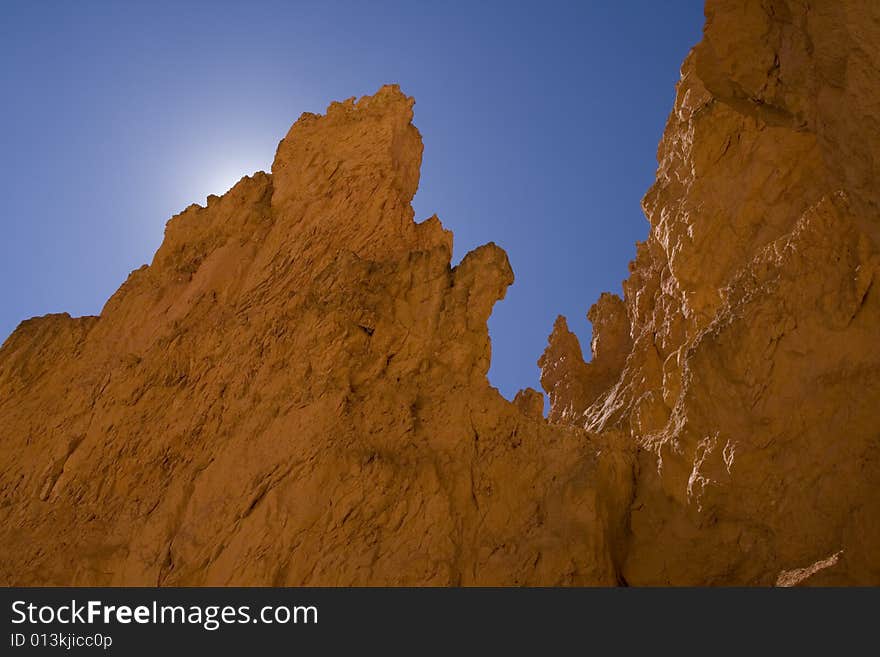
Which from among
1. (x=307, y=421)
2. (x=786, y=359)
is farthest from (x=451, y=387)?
(x=786, y=359)

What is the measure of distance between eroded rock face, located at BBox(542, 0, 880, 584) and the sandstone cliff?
3cm

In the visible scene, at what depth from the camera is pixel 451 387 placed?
37.9ft

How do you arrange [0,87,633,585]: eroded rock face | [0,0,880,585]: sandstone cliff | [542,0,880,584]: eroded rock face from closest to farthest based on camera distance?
[542,0,880,584]: eroded rock face
[0,0,880,585]: sandstone cliff
[0,87,633,585]: eroded rock face

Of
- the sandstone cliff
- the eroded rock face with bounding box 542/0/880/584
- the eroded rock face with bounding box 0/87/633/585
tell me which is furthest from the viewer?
the eroded rock face with bounding box 0/87/633/585

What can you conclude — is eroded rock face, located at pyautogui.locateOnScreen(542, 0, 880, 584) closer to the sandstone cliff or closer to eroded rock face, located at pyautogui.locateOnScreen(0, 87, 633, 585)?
the sandstone cliff

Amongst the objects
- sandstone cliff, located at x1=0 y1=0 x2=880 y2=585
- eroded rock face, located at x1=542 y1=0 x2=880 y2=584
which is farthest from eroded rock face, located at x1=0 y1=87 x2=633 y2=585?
eroded rock face, located at x1=542 y1=0 x2=880 y2=584

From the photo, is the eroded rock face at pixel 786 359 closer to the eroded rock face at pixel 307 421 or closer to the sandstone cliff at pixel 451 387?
the sandstone cliff at pixel 451 387

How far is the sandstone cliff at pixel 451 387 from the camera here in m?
8.58

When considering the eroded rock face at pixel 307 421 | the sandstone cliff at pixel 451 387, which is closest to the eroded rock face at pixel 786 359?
the sandstone cliff at pixel 451 387

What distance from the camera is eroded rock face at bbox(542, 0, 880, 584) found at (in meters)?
7.06

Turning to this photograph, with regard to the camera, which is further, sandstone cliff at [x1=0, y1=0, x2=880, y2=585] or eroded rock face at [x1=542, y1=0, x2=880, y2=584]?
sandstone cliff at [x1=0, y1=0, x2=880, y2=585]

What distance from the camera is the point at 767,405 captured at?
908cm

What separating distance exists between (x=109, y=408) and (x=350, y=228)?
16.8 feet

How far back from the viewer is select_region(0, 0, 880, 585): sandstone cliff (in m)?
8.58
